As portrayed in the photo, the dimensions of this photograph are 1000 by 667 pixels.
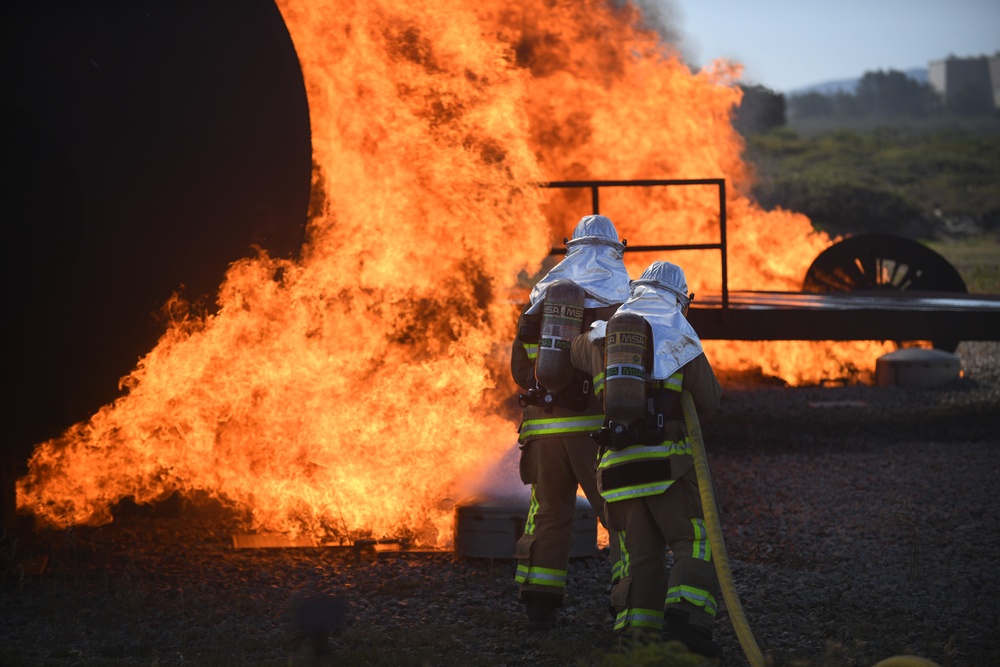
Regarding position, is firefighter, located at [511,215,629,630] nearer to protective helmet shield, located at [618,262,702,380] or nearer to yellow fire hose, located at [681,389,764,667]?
protective helmet shield, located at [618,262,702,380]

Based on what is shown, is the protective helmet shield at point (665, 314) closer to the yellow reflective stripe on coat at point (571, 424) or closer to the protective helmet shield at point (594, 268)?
the protective helmet shield at point (594, 268)

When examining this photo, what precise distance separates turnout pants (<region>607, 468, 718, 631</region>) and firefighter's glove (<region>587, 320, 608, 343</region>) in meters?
0.80

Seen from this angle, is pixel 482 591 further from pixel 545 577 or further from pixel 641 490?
pixel 641 490

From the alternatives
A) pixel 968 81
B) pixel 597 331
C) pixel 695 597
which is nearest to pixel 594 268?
pixel 597 331

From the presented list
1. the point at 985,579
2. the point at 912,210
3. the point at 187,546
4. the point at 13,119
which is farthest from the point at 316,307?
the point at 912,210

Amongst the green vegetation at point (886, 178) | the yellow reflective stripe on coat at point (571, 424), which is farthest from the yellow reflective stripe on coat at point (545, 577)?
the green vegetation at point (886, 178)

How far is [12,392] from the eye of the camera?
665 cm

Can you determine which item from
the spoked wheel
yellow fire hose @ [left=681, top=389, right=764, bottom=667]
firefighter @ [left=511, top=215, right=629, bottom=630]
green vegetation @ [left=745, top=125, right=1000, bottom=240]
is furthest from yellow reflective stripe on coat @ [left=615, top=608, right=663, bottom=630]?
green vegetation @ [left=745, top=125, right=1000, bottom=240]

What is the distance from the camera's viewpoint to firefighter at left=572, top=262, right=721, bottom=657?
16.1ft

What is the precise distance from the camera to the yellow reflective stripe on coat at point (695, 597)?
4.84m

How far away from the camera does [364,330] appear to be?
8.04 meters

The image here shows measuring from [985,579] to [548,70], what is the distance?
847 cm

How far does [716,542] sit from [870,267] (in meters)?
11.2

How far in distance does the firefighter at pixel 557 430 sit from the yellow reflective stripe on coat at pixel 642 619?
1.61 feet
